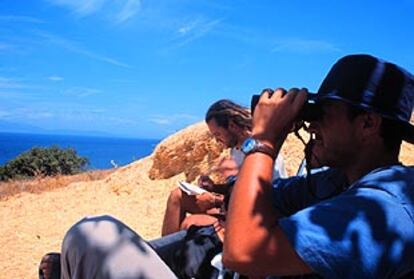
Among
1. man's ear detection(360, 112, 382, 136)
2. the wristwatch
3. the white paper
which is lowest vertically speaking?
the white paper

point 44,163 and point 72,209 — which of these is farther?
point 44,163

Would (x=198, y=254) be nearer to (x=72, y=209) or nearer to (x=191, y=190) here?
(x=191, y=190)

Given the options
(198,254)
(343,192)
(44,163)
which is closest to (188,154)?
(198,254)

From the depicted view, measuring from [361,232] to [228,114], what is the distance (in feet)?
10.7

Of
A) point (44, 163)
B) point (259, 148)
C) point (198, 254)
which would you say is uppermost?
point (259, 148)

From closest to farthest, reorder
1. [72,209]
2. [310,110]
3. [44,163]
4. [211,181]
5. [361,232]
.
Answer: [361,232] < [310,110] < [211,181] < [72,209] < [44,163]

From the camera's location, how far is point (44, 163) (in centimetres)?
2878

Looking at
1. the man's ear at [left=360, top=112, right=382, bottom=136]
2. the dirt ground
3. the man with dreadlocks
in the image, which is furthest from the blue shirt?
the dirt ground

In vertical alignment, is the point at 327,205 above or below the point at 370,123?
below

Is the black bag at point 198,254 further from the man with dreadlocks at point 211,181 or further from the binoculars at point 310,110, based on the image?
the binoculars at point 310,110

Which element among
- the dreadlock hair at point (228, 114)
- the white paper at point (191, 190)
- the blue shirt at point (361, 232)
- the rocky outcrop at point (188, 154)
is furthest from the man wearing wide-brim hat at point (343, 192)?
the rocky outcrop at point (188, 154)

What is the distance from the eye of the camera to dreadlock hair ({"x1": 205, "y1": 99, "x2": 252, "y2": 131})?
180 inches

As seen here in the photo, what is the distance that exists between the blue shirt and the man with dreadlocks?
4.67 ft

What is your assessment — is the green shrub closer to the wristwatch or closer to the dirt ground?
the dirt ground
